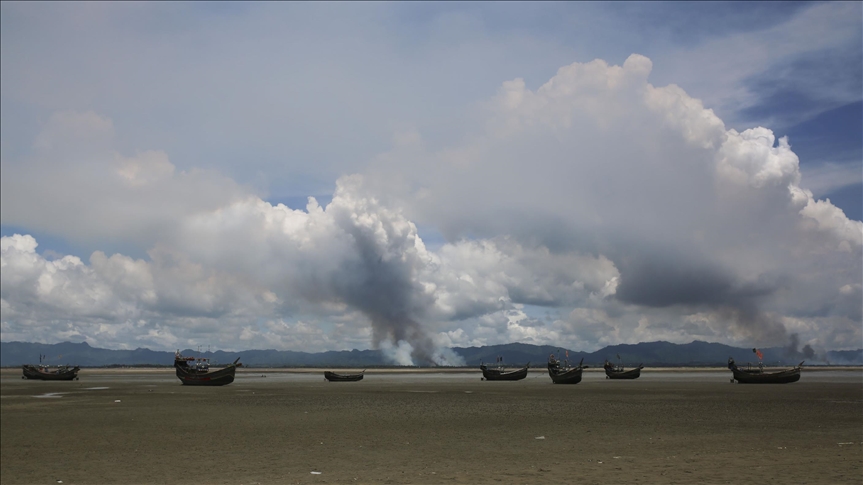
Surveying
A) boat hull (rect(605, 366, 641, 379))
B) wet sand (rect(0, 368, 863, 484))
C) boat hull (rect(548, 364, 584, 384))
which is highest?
wet sand (rect(0, 368, 863, 484))

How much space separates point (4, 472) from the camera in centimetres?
1998

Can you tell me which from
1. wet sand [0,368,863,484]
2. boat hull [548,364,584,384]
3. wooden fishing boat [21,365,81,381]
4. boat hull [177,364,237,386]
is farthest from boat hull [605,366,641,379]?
wooden fishing boat [21,365,81,381]

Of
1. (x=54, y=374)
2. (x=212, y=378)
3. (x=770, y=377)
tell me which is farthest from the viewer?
(x=54, y=374)

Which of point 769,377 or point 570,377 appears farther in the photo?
point 570,377

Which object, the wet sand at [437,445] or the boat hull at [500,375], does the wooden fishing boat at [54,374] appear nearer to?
the boat hull at [500,375]

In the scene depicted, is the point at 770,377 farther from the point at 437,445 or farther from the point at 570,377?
the point at 437,445

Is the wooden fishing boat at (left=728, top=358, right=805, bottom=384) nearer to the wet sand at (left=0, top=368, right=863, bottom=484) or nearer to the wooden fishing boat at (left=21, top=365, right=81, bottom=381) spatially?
the wet sand at (left=0, top=368, right=863, bottom=484)

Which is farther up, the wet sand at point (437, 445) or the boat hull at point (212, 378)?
the wet sand at point (437, 445)

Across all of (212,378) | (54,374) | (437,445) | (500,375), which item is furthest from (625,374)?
(54,374)

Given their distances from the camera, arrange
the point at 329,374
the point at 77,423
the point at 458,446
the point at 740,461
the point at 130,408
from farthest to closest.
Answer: the point at 329,374, the point at 130,408, the point at 77,423, the point at 458,446, the point at 740,461

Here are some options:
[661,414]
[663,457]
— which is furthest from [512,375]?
[663,457]

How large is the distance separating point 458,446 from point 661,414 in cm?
1744

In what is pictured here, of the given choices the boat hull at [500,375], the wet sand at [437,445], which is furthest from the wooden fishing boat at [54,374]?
the wet sand at [437,445]

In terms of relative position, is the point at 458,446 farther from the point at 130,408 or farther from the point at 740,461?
→ the point at 130,408
